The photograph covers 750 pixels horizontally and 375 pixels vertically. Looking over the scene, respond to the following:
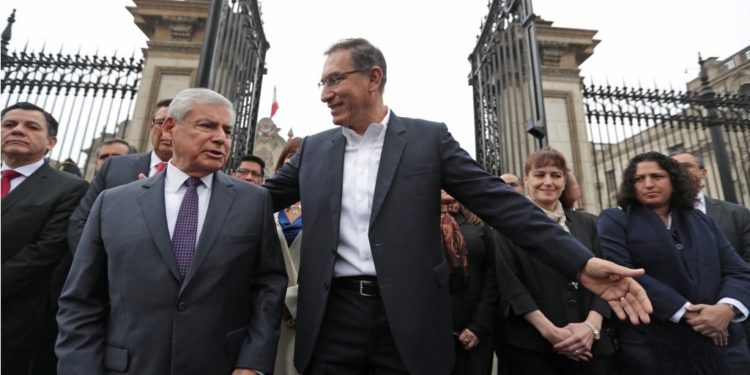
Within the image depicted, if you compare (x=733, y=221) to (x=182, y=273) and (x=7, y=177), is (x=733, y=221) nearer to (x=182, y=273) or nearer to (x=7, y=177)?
(x=182, y=273)

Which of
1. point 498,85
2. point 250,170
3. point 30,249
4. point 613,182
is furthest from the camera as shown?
point 613,182

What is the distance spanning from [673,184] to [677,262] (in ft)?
1.86

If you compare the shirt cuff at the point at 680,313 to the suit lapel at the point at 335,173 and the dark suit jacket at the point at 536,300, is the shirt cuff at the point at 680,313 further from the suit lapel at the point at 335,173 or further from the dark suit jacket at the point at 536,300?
the suit lapel at the point at 335,173

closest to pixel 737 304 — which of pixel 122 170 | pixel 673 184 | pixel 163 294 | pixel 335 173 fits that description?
pixel 673 184

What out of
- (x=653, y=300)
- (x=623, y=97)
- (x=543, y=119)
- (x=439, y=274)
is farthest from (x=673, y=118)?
(x=439, y=274)

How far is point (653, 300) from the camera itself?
2.28m

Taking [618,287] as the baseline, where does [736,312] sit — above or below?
below

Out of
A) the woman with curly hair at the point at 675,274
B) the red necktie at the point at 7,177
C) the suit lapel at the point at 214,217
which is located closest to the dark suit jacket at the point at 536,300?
the woman with curly hair at the point at 675,274

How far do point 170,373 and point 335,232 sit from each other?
0.78 m

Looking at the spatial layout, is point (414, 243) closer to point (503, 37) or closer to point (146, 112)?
point (503, 37)

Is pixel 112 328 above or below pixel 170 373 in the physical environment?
above

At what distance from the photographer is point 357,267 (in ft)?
5.53

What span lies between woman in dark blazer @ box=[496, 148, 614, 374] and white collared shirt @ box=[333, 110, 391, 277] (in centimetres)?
113

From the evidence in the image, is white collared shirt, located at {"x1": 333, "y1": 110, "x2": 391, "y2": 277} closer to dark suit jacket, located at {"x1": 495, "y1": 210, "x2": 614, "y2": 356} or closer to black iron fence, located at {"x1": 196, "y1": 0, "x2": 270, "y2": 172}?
dark suit jacket, located at {"x1": 495, "y1": 210, "x2": 614, "y2": 356}
